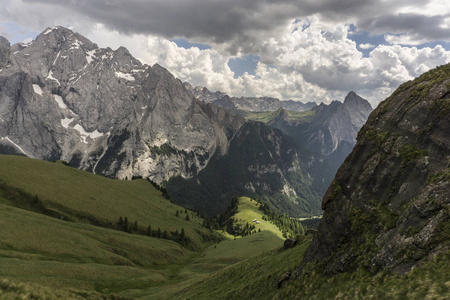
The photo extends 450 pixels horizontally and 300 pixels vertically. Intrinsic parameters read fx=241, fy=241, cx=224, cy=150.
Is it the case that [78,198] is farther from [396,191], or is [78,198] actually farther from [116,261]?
[396,191]

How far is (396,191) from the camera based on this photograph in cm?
2672

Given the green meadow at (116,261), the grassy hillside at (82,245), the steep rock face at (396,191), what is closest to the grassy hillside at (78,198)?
the grassy hillside at (82,245)

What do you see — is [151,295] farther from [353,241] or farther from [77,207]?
[77,207]

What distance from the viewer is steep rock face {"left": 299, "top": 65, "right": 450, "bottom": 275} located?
21344mm

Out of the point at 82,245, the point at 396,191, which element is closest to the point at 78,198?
the point at 82,245

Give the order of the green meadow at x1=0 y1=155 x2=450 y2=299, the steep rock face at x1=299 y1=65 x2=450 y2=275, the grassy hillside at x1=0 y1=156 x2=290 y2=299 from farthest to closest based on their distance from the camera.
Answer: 1. the grassy hillside at x1=0 y1=156 x2=290 y2=299
2. the green meadow at x1=0 y1=155 x2=450 y2=299
3. the steep rock face at x1=299 y1=65 x2=450 y2=275

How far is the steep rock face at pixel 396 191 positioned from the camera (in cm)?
2134

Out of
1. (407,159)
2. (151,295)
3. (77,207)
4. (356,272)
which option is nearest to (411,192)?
(407,159)

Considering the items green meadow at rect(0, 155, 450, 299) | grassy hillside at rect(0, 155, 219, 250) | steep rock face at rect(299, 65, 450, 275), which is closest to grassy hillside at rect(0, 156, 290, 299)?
green meadow at rect(0, 155, 450, 299)

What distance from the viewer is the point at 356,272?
2430 centimetres

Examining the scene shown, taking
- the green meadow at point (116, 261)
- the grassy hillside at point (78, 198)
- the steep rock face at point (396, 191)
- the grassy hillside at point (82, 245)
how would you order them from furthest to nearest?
1. the grassy hillside at point (78, 198)
2. the grassy hillside at point (82, 245)
3. the green meadow at point (116, 261)
4. the steep rock face at point (396, 191)

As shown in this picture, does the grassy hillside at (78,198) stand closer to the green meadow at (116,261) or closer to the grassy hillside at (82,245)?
the grassy hillside at (82,245)

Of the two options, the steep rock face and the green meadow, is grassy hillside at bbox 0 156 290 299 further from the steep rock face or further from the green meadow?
the steep rock face

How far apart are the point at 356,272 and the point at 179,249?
112 meters
